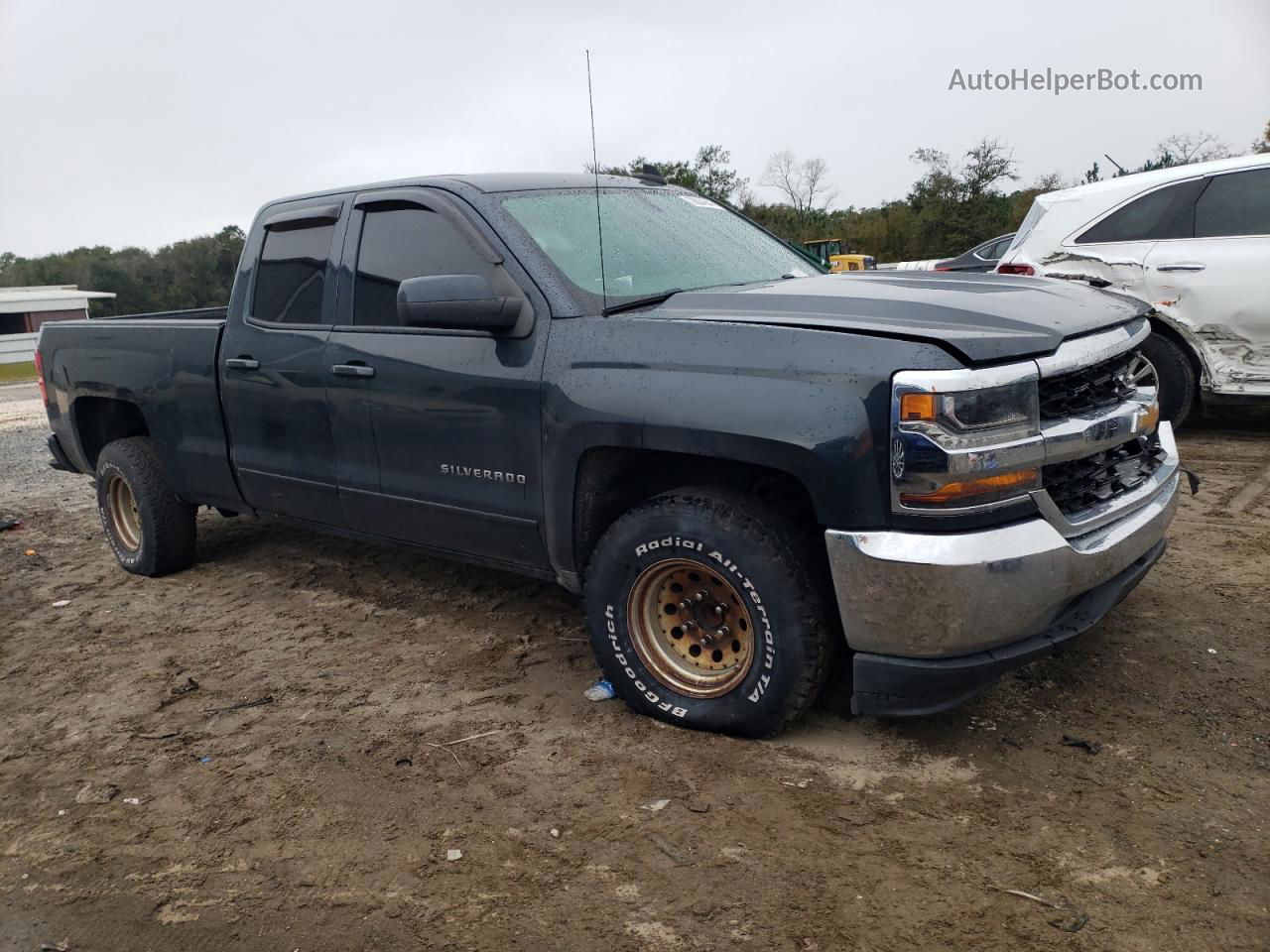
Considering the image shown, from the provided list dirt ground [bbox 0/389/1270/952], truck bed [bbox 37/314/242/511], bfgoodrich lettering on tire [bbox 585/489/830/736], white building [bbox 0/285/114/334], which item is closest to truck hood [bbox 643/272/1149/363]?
bfgoodrich lettering on tire [bbox 585/489/830/736]

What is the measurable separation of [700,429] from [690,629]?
2.32 ft

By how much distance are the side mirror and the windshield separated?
312mm

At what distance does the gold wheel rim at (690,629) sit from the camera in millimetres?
3246

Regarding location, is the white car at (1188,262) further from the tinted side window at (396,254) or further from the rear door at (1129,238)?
the tinted side window at (396,254)

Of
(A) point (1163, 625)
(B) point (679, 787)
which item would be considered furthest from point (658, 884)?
(A) point (1163, 625)

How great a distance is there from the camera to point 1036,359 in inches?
114

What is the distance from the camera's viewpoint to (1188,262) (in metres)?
6.74

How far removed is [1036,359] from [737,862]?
1.61 metres

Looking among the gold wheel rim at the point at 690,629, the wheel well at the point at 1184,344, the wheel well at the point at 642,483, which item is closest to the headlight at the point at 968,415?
the wheel well at the point at 642,483

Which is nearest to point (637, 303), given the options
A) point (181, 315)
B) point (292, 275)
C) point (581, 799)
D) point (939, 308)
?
point (939, 308)

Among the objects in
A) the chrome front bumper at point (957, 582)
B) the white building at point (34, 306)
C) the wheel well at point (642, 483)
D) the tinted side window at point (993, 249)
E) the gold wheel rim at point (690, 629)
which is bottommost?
the gold wheel rim at point (690, 629)

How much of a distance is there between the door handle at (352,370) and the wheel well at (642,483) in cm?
113

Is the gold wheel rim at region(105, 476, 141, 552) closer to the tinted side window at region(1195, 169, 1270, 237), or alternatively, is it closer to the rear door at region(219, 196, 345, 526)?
the rear door at region(219, 196, 345, 526)

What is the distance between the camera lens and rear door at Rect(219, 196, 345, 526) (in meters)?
4.34
